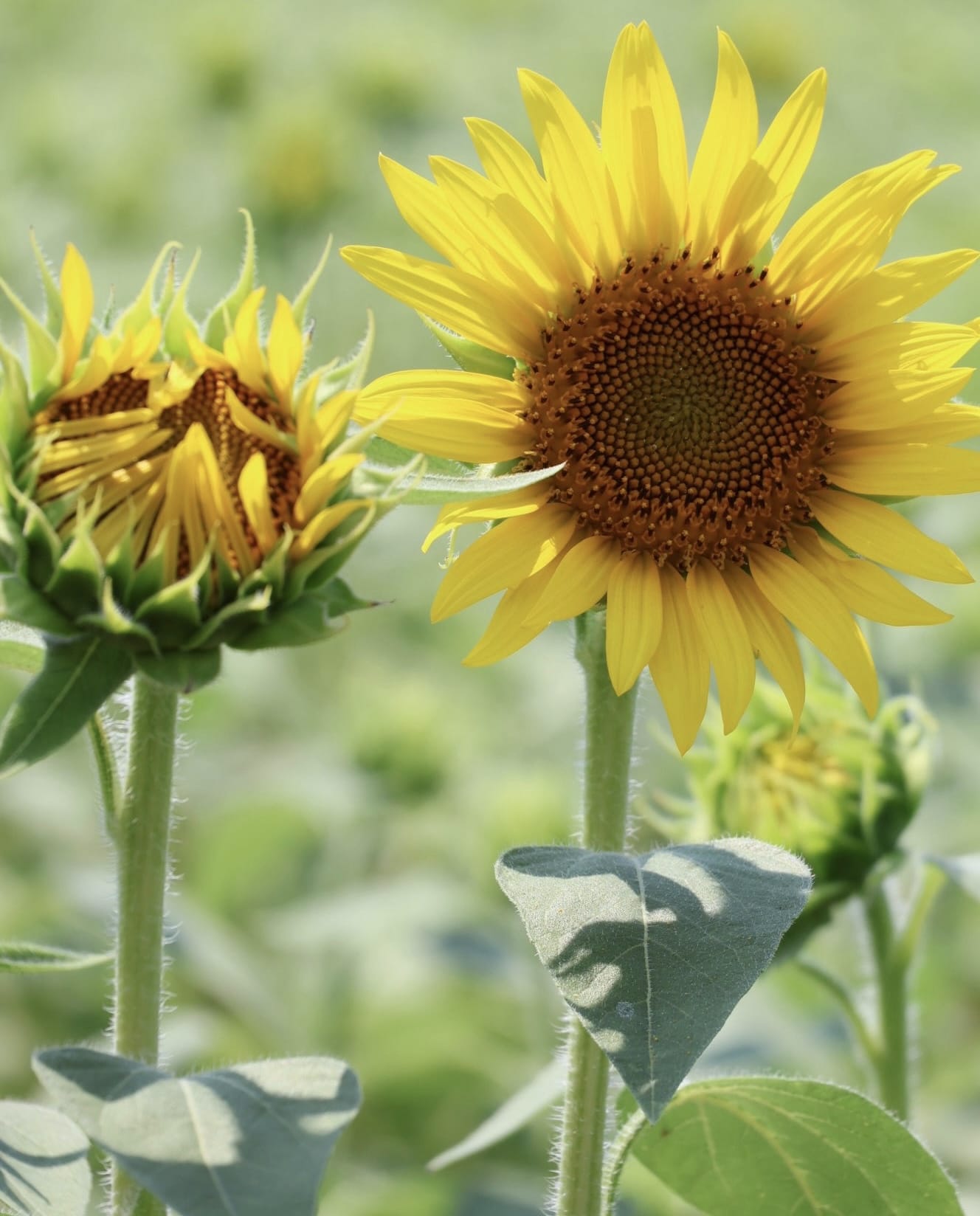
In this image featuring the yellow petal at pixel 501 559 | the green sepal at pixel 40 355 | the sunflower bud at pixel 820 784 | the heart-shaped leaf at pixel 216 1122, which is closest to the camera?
the heart-shaped leaf at pixel 216 1122

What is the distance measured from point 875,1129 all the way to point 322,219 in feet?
8.69

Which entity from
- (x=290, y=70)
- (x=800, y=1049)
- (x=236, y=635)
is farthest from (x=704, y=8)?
(x=236, y=635)

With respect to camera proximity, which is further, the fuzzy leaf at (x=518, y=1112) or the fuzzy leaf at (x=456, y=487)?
the fuzzy leaf at (x=518, y=1112)

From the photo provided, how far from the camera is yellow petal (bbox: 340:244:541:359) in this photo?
3.54 ft

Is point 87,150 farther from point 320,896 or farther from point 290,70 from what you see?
point 320,896

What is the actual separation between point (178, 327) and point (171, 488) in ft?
0.42

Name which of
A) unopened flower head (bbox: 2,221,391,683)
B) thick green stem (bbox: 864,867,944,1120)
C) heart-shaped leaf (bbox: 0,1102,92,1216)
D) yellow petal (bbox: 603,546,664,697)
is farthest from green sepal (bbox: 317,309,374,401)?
thick green stem (bbox: 864,867,944,1120)

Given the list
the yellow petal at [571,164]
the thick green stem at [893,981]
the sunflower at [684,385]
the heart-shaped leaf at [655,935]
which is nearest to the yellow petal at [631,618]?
the sunflower at [684,385]

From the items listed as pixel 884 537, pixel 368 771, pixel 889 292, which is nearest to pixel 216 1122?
pixel 884 537

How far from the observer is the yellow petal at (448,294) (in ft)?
3.54

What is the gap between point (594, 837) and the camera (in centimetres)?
106

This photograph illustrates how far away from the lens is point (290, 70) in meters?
4.36

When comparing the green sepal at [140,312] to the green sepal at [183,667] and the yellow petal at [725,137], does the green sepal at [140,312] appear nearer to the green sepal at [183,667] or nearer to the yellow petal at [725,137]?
the green sepal at [183,667]

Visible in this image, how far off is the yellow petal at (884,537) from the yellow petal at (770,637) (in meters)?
0.07
